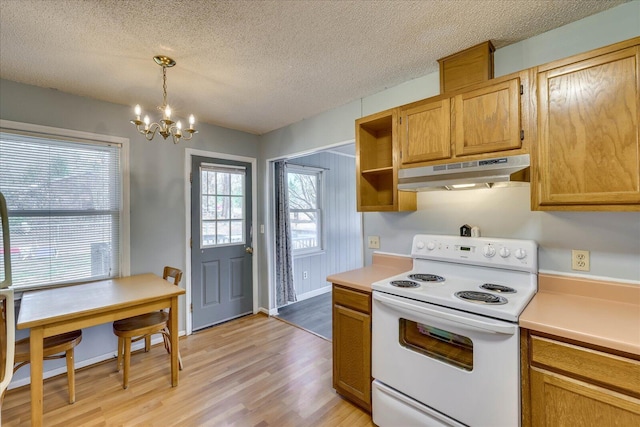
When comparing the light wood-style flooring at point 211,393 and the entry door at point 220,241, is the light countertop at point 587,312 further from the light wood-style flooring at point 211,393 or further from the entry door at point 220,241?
the entry door at point 220,241

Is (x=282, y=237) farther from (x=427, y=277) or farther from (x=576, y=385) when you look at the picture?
(x=576, y=385)

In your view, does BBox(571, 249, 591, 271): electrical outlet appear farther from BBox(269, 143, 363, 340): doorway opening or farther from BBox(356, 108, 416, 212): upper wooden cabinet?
BBox(269, 143, 363, 340): doorway opening

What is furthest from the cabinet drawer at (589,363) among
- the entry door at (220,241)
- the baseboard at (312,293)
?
the baseboard at (312,293)

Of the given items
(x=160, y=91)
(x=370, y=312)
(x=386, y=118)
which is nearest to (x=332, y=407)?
(x=370, y=312)

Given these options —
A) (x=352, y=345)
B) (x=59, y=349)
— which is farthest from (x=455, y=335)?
(x=59, y=349)

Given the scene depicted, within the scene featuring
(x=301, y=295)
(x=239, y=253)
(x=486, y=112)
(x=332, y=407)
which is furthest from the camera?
(x=301, y=295)

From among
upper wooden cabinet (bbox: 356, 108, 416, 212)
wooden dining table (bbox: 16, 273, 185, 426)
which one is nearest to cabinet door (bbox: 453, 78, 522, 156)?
upper wooden cabinet (bbox: 356, 108, 416, 212)

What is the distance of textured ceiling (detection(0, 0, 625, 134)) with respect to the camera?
4.94 feet

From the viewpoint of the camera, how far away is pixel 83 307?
193 cm

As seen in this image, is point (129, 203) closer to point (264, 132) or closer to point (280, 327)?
point (264, 132)

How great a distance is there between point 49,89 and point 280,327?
10.6 feet

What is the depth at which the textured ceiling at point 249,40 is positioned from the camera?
59.3 inches

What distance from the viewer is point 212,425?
1854mm

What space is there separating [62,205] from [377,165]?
9.19 feet
